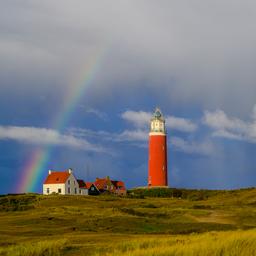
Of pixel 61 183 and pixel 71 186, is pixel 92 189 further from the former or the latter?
pixel 61 183

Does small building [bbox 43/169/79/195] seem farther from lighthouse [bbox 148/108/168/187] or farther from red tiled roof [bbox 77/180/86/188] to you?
lighthouse [bbox 148/108/168/187]

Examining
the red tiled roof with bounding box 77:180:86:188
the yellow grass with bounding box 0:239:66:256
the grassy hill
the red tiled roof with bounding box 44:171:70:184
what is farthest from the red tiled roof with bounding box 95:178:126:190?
the yellow grass with bounding box 0:239:66:256

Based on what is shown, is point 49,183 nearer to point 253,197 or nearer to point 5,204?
point 5,204

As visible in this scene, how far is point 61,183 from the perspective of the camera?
92.9 m

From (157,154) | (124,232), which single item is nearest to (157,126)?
(157,154)

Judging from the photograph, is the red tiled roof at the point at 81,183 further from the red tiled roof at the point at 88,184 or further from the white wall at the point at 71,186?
the white wall at the point at 71,186

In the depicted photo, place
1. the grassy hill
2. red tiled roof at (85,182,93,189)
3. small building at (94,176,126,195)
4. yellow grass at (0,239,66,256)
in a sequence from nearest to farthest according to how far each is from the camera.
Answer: the grassy hill
yellow grass at (0,239,66,256)
red tiled roof at (85,182,93,189)
small building at (94,176,126,195)

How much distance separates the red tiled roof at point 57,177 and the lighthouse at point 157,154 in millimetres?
16901

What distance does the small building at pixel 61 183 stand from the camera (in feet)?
305

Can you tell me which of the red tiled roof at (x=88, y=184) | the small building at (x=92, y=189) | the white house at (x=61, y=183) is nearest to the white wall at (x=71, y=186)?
the white house at (x=61, y=183)

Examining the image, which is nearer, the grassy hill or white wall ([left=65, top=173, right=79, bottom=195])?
the grassy hill

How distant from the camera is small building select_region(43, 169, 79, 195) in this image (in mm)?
92875

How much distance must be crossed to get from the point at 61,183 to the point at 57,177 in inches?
71.5

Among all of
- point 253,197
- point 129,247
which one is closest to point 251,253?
point 129,247
